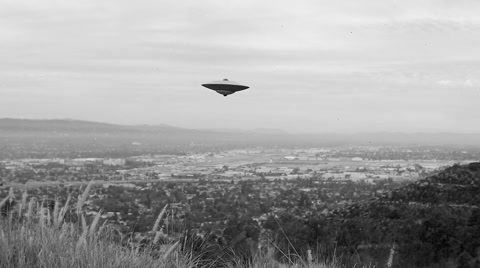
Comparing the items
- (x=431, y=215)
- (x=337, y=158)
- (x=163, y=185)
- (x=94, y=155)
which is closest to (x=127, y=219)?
(x=431, y=215)

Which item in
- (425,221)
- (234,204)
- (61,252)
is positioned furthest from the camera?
(234,204)

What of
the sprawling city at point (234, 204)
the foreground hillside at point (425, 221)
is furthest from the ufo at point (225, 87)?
the foreground hillside at point (425, 221)

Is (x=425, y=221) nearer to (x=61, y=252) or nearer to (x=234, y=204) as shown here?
(x=61, y=252)

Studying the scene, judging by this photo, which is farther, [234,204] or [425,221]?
[234,204]

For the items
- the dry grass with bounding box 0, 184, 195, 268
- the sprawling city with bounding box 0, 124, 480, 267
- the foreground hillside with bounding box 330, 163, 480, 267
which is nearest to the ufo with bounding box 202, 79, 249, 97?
the sprawling city with bounding box 0, 124, 480, 267

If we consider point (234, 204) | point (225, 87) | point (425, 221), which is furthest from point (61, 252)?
point (234, 204)

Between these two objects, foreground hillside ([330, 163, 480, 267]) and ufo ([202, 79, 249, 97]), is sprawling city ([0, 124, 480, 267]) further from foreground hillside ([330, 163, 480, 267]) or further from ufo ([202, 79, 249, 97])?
ufo ([202, 79, 249, 97])

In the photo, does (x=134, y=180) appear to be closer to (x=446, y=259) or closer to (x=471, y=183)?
(x=471, y=183)
